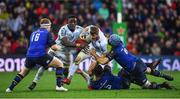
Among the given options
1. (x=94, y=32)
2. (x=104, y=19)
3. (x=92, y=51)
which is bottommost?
(x=92, y=51)

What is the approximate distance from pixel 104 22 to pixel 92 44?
10960 mm

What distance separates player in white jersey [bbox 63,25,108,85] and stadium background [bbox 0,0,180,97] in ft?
26.4

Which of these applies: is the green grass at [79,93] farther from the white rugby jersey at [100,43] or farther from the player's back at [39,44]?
the white rugby jersey at [100,43]

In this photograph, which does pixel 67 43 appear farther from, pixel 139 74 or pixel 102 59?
pixel 139 74

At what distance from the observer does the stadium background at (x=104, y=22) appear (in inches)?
1121

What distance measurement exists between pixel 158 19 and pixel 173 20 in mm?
698

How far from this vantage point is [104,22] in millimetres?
30156

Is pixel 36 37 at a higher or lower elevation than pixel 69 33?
lower

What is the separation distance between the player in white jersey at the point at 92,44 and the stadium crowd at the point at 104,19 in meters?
9.20

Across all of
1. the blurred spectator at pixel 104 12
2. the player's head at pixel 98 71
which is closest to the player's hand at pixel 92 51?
the player's head at pixel 98 71

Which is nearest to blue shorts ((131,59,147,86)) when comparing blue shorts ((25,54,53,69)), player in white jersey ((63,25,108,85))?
player in white jersey ((63,25,108,85))

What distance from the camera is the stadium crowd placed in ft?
95.9

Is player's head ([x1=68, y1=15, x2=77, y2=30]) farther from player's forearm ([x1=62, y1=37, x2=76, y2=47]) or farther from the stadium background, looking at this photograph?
the stadium background

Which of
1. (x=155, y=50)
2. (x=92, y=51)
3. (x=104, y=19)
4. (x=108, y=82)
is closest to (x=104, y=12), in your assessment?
(x=104, y=19)
